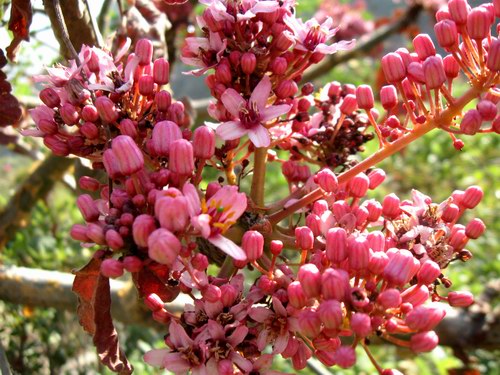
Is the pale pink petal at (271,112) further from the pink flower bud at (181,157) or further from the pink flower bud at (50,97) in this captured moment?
the pink flower bud at (50,97)

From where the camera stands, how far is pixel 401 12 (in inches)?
228

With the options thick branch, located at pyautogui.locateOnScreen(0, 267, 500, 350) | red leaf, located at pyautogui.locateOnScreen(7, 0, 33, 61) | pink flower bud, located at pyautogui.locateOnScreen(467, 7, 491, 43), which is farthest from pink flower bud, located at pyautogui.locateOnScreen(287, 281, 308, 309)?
thick branch, located at pyautogui.locateOnScreen(0, 267, 500, 350)

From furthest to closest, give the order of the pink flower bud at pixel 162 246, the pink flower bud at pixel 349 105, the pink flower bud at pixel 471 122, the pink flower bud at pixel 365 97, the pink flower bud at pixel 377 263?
1. the pink flower bud at pixel 349 105
2. the pink flower bud at pixel 365 97
3. the pink flower bud at pixel 471 122
4. the pink flower bud at pixel 377 263
5. the pink flower bud at pixel 162 246

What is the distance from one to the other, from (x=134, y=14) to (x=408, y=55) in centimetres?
99

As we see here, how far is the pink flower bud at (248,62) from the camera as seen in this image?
1332 mm

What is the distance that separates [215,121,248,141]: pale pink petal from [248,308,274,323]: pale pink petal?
0.39m

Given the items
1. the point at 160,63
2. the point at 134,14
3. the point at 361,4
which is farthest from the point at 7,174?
the point at 160,63

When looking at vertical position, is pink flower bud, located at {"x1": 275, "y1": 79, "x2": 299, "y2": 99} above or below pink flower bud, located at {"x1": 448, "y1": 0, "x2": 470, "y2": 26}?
below

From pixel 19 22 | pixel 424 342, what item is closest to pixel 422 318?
pixel 424 342

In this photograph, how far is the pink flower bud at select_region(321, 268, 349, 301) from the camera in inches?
42.5

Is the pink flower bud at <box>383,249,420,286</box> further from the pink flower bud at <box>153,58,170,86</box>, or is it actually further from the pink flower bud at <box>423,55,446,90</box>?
the pink flower bud at <box>153,58,170,86</box>

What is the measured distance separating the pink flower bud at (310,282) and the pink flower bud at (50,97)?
73cm

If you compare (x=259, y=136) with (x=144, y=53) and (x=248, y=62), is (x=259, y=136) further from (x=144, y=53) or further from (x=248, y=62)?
(x=144, y=53)

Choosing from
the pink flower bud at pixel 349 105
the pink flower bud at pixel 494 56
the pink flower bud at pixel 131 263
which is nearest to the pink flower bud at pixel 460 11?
the pink flower bud at pixel 494 56
